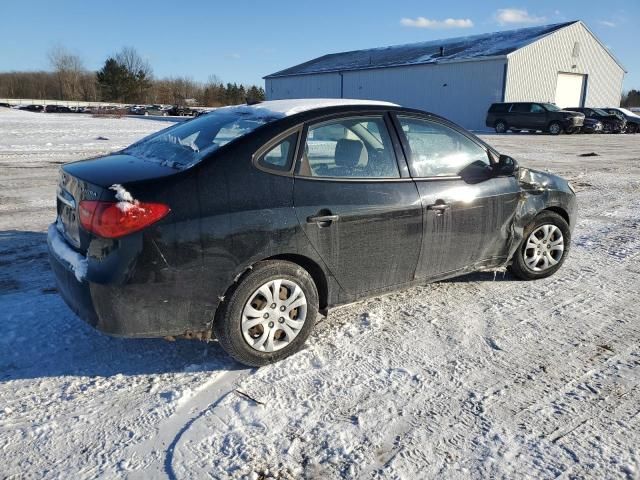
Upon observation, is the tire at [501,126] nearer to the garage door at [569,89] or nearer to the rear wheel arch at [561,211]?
the garage door at [569,89]

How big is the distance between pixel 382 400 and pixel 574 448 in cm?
98

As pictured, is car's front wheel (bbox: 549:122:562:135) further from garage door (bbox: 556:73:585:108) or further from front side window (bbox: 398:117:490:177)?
front side window (bbox: 398:117:490:177)

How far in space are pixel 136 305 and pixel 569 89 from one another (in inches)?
1626

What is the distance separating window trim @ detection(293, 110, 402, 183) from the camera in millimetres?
3297

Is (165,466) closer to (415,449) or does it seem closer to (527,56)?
(415,449)

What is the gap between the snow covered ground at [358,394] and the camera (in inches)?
95.8

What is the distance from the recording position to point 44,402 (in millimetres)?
2840

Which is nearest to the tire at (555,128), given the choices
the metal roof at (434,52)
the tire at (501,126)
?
the tire at (501,126)

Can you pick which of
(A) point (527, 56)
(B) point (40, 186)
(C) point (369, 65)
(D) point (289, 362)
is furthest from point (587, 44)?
(D) point (289, 362)

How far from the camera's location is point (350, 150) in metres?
3.58

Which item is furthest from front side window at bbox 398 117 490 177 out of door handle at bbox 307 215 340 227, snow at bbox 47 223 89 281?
snow at bbox 47 223 89 281

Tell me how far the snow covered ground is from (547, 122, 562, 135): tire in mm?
26667

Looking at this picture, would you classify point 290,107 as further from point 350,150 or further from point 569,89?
point 569,89

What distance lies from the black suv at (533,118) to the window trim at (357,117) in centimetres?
2808
